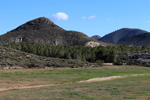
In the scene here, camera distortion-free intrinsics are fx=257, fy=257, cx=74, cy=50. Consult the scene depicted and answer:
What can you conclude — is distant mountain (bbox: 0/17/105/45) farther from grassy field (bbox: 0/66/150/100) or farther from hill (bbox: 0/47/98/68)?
grassy field (bbox: 0/66/150/100)

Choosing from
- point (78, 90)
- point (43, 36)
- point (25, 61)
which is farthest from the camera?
point (43, 36)

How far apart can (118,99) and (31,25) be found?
18324 centimetres

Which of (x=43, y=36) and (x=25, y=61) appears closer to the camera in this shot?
(x=25, y=61)

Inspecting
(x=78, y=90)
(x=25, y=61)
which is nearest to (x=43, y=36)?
(x=25, y=61)

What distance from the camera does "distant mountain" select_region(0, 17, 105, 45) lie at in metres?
164

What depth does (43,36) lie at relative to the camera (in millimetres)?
170625

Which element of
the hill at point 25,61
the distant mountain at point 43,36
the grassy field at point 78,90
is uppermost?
the distant mountain at point 43,36

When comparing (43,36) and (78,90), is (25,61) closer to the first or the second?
(78,90)

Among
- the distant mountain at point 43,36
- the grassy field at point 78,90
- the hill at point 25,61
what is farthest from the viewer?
the distant mountain at point 43,36

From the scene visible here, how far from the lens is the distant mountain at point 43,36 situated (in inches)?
6476

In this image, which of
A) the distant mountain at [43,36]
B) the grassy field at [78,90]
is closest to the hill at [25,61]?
the grassy field at [78,90]

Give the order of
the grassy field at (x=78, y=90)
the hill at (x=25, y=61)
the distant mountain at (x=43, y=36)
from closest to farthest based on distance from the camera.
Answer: the grassy field at (x=78, y=90), the hill at (x=25, y=61), the distant mountain at (x=43, y=36)

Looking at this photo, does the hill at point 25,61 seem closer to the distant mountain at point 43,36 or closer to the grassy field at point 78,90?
the grassy field at point 78,90

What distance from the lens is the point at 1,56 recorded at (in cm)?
6316
